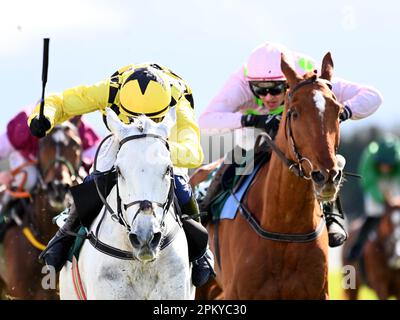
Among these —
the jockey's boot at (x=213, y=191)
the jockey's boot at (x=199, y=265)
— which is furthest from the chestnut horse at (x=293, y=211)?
the jockey's boot at (x=199, y=265)

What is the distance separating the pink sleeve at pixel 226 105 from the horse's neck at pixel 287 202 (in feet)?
3.38

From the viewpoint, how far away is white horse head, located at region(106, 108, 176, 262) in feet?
24.2

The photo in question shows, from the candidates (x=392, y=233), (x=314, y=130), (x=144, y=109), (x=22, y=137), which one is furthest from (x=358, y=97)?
(x=392, y=233)

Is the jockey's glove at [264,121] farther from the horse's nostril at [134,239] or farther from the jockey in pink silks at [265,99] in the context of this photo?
the horse's nostril at [134,239]

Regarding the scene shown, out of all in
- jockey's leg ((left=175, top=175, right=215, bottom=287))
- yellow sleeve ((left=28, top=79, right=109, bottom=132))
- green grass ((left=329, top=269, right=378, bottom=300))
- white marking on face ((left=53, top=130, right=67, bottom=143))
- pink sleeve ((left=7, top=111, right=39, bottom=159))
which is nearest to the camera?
jockey's leg ((left=175, top=175, right=215, bottom=287))

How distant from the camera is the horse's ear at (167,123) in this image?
786 centimetres

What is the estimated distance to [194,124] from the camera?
856 centimetres

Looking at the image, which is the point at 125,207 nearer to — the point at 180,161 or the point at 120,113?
the point at 180,161

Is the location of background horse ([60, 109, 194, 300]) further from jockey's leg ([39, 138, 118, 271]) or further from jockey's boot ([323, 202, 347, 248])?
jockey's boot ([323, 202, 347, 248])

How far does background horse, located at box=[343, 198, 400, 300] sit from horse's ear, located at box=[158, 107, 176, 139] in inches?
291

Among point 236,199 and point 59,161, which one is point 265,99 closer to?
point 236,199

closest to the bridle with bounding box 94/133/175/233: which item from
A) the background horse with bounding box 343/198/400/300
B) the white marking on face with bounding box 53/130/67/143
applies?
the white marking on face with bounding box 53/130/67/143
